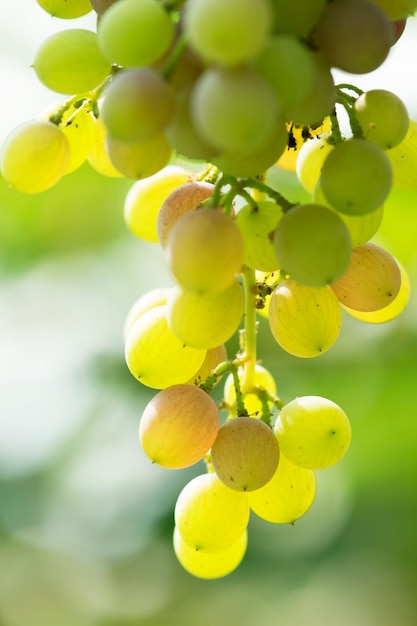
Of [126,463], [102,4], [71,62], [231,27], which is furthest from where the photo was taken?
[126,463]

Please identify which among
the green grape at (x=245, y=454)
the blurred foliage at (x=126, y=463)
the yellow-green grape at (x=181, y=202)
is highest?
the yellow-green grape at (x=181, y=202)

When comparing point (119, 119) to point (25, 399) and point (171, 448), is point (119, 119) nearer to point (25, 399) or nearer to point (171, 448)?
point (171, 448)

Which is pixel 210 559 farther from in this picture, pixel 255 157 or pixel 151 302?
pixel 255 157

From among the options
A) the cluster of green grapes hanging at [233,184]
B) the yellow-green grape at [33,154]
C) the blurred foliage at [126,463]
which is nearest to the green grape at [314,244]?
the cluster of green grapes hanging at [233,184]

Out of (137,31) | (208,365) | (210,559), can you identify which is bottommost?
(210,559)

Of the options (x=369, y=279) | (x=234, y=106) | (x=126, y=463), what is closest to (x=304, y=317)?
(x=369, y=279)

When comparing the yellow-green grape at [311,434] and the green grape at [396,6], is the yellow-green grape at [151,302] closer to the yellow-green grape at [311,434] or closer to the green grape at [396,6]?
the yellow-green grape at [311,434]

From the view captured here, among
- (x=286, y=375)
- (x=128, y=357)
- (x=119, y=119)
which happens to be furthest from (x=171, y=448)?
(x=286, y=375)
